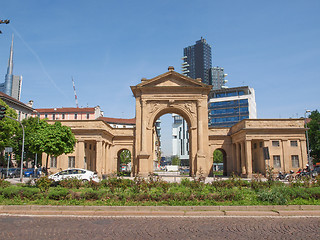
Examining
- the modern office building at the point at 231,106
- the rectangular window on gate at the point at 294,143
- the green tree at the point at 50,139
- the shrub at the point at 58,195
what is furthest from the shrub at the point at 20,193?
the modern office building at the point at 231,106

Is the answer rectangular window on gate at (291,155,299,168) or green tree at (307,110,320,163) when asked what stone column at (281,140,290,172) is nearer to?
rectangular window on gate at (291,155,299,168)

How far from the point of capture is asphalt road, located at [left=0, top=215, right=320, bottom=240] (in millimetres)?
8305

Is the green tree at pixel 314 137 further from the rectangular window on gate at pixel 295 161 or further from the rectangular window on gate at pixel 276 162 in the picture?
the rectangular window on gate at pixel 276 162

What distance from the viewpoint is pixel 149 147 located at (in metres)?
40.8

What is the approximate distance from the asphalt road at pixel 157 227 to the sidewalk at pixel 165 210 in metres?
0.58

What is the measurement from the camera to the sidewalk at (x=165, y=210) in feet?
38.7

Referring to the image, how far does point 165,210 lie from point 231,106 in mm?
105916

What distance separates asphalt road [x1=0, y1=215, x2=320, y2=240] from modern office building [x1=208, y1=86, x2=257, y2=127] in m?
103

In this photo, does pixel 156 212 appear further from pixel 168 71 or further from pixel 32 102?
pixel 32 102

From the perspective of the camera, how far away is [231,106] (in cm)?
11338

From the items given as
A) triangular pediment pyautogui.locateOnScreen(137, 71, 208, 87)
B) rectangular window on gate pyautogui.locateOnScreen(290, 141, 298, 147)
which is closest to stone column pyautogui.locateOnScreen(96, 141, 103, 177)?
triangular pediment pyautogui.locateOnScreen(137, 71, 208, 87)

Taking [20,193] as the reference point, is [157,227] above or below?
below

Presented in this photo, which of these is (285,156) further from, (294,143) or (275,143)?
(294,143)

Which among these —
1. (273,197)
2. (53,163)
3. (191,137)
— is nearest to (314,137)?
(191,137)
